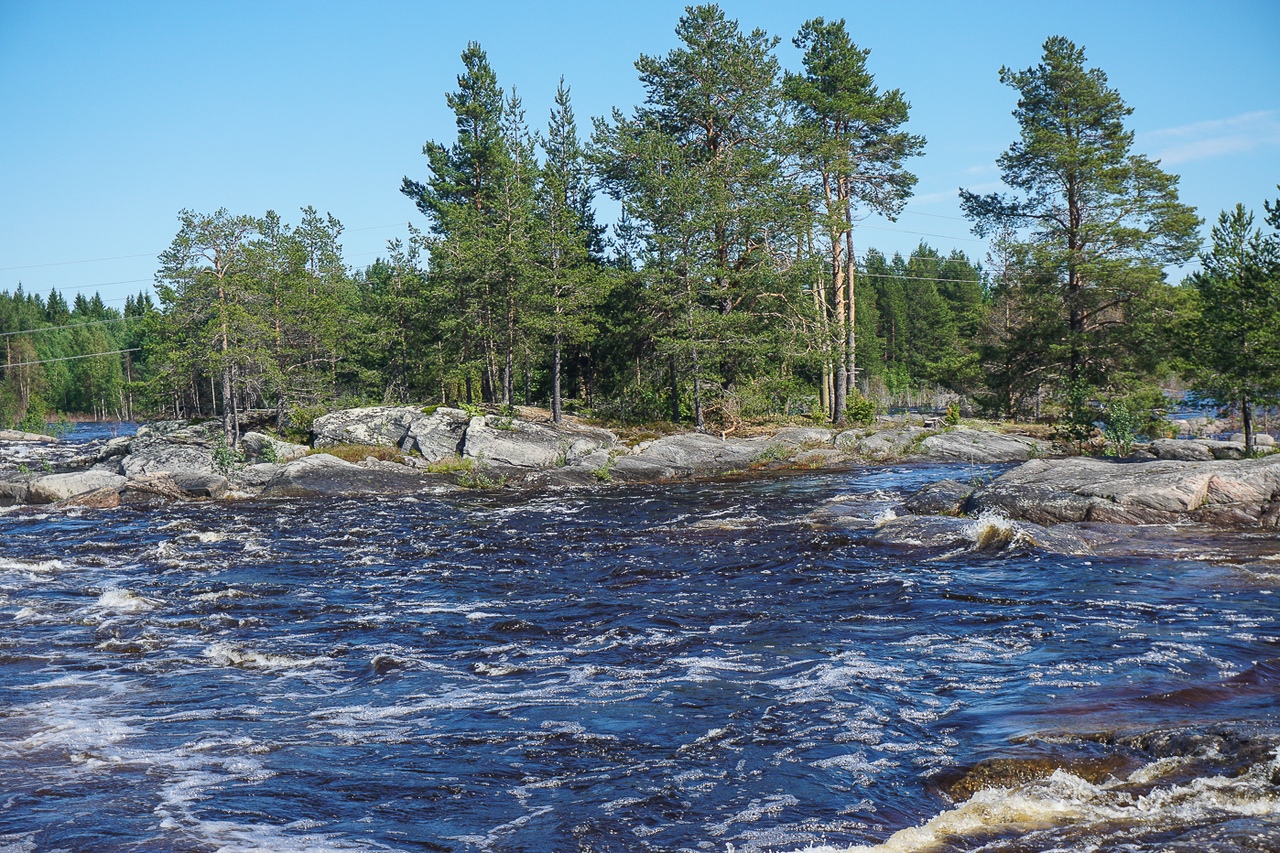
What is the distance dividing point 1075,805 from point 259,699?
7.34 metres

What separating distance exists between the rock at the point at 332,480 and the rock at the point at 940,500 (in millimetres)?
14107

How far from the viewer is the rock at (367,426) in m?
30.3

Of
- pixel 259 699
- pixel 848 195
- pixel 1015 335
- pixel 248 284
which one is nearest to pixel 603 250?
pixel 848 195

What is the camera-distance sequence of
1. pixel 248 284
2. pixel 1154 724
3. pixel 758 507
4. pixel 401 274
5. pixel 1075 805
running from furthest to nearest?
pixel 401 274 < pixel 248 284 < pixel 758 507 < pixel 1154 724 < pixel 1075 805

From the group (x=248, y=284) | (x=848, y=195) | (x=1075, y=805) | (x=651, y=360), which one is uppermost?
(x=848, y=195)

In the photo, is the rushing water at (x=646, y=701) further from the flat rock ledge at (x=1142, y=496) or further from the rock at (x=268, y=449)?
the rock at (x=268, y=449)

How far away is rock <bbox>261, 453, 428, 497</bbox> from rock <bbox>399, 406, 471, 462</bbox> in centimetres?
215

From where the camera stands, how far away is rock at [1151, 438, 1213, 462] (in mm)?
26219

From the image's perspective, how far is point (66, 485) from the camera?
2539 cm

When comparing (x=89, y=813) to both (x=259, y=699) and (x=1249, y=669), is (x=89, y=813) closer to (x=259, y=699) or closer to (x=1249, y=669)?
(x=259, y=699)

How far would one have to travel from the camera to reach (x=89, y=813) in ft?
20.4

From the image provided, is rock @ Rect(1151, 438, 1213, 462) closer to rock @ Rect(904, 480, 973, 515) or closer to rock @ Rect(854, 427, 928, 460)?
rock @ Rect(854, 427, 928, 460)

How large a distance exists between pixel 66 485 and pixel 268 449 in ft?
19.7

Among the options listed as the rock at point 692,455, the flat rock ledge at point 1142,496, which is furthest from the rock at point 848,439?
the flat rock ledge at point 1142,496
